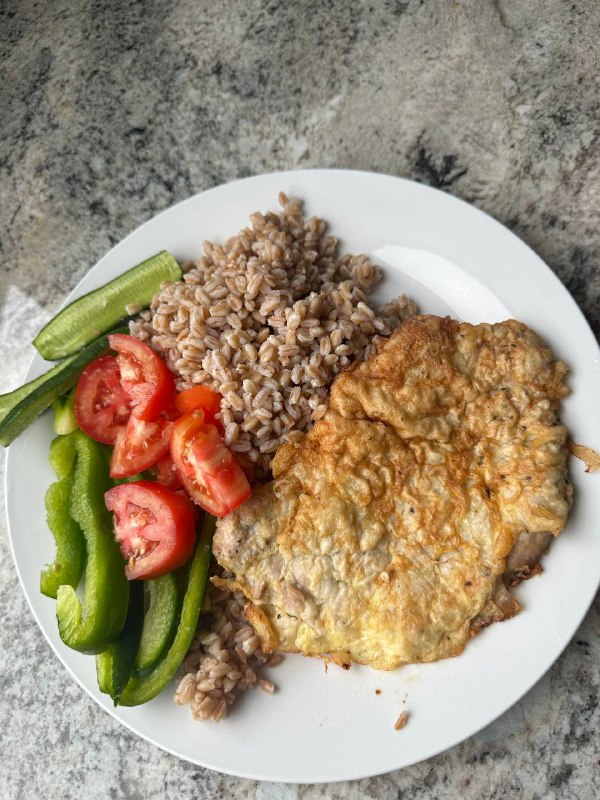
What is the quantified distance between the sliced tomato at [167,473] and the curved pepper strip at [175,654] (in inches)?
15.5

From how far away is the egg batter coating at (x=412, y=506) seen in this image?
9.99 feet

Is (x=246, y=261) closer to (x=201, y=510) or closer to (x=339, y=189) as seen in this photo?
(x=339, y=189)

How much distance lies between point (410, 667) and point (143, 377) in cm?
181

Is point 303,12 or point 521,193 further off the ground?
point 303,12

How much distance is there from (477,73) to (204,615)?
330 cm

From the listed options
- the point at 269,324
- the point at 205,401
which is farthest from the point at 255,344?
the point at 205,401

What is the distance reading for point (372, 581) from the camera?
309 centimetres

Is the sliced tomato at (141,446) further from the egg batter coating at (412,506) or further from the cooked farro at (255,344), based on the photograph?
the egg batter coating at (412,506)

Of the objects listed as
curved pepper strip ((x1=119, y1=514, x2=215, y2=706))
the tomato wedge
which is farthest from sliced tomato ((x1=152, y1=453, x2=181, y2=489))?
curved pepper strip ((x1=119, y1=514, x2=215, y2=706))

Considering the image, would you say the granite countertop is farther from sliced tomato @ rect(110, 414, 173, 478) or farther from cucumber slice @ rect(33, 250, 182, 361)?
sliced tomato @ rect(110, 414, 173, 478)

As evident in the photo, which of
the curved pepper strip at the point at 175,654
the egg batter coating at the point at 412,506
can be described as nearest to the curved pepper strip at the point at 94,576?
the curved pepper strip at the point at 175,654

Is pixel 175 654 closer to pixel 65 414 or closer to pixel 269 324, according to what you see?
pixel 65 414

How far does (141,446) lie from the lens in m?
3.39

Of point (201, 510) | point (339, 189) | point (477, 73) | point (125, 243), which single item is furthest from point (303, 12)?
point (201, 510)
